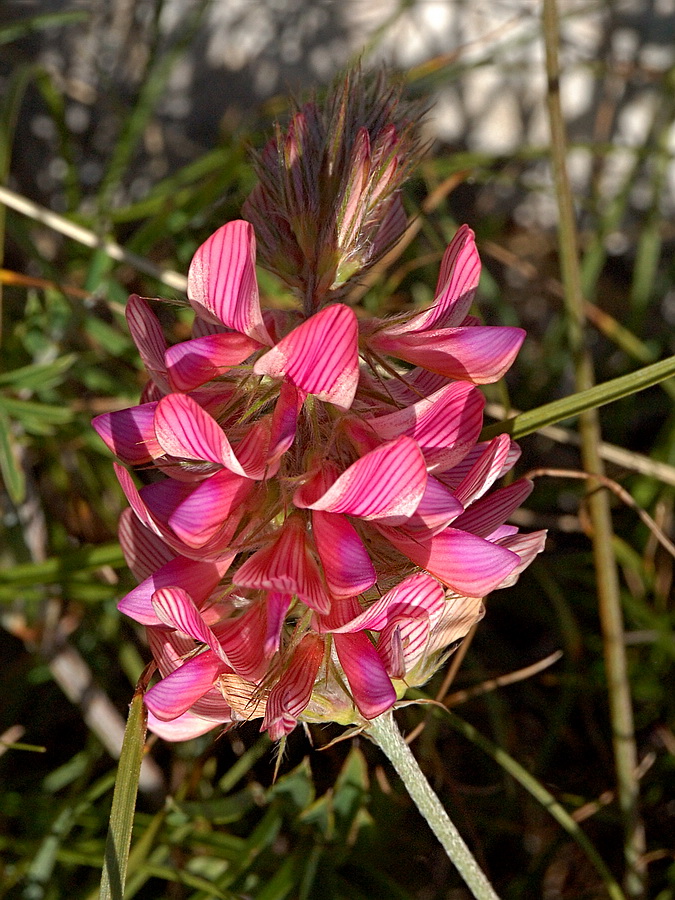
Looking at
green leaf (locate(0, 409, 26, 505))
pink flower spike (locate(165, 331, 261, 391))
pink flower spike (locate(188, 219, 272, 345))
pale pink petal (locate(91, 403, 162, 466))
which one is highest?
pink flower spike (locate(188, 219, 272, 345))

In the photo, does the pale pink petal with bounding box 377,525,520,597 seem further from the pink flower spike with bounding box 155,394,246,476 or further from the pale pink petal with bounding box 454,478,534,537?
the pink flower spike with bounding box 155,394,246,476

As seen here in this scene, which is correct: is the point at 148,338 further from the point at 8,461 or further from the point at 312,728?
the point at 312,728

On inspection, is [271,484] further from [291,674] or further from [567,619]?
[567,619]

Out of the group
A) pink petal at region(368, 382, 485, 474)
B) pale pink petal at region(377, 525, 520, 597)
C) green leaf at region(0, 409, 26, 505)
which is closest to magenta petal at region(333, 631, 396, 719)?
pale pink petal at region(377, 525, 520, 597)

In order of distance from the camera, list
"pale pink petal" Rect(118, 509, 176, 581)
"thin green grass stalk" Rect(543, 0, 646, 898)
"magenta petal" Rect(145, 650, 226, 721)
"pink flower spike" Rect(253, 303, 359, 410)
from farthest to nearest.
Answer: "thin green grass stalk" Rect(543, 0, 646, 898) < "pale pink petal" Rect(118, 509, 176, 581) < "magenta petal" Rect(145, 650, 226, 721) < "pink flower spike" Rect(253, 303, 359, 410)

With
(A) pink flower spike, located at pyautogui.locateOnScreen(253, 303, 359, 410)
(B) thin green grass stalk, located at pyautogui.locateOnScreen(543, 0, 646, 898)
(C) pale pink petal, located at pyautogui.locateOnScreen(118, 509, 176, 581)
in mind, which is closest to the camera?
(A) pink flower spike, located at pyautogui.locateOnScreen(253, 303, 359, 410)

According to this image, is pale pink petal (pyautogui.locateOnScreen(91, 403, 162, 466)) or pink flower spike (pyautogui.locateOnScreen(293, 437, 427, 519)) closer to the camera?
pink flower spike (pyautogui.locateOnScreen(293, 437, 427, 519))
